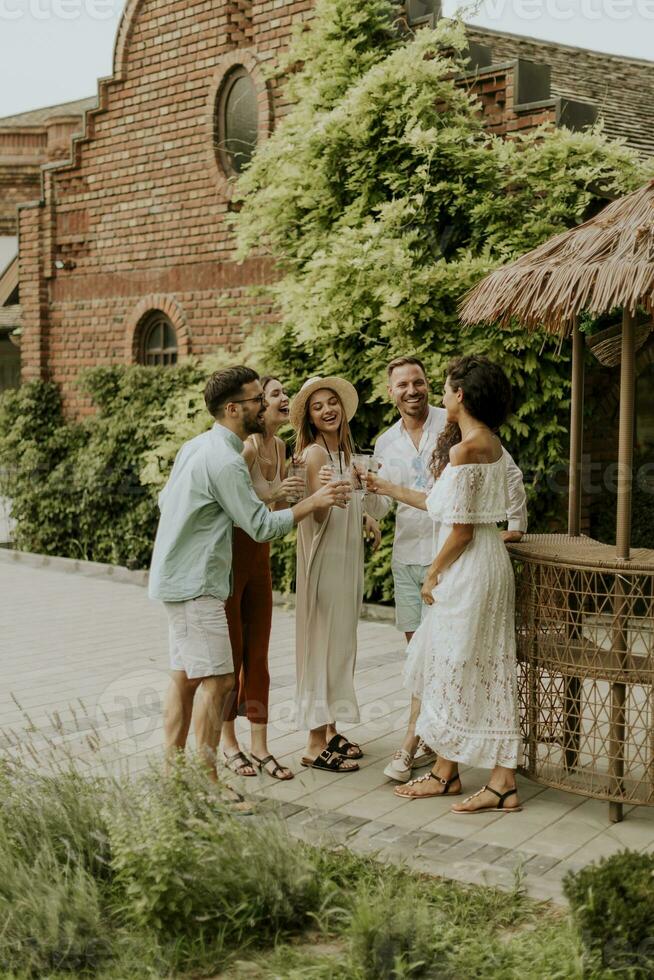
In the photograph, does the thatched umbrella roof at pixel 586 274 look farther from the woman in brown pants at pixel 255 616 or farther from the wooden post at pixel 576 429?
the woman in brown pants at pixel 255 616

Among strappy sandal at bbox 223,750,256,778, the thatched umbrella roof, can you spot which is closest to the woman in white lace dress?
the thatched umbrella roof

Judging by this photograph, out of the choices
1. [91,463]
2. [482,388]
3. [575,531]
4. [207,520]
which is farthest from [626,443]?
[91,463]

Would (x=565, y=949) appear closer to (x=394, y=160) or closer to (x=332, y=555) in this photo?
(x=332, y=555)

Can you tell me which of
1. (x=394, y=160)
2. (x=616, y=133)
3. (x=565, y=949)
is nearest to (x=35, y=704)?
(x=565, y=949)

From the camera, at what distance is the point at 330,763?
5.67 m

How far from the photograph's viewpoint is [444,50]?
32.9 ft

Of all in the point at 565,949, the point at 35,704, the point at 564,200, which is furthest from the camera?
the point at 564,200

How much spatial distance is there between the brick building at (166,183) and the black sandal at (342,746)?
6520mm

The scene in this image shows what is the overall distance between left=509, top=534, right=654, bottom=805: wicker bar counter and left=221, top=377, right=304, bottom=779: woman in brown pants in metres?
1.25

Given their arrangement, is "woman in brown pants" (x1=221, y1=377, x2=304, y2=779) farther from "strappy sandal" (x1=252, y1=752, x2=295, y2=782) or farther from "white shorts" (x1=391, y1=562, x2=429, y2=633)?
"white shorts" (x1=391, y1=562, x2=429, y2=633)

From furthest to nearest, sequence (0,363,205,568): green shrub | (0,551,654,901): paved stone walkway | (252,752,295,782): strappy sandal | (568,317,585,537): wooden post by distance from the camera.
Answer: (0,363,205,568): green shrub → (568,317,585,537): wooden post → (252,752,295,782): strappy sandal → (0,551,654,901): paved stone walkway

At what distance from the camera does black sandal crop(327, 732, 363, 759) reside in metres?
5.76

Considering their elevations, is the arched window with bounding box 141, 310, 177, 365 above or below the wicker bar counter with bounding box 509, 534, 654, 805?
above

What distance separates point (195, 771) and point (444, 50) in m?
7.90
